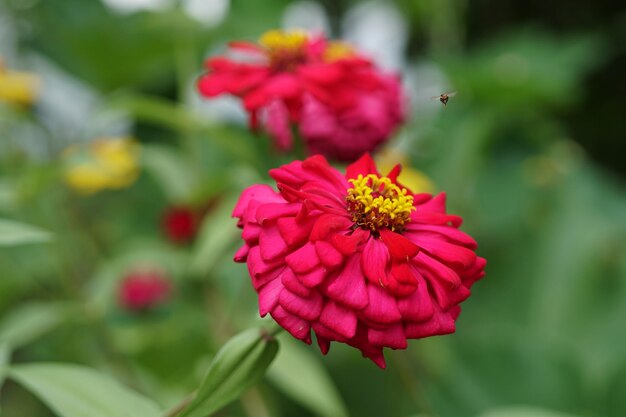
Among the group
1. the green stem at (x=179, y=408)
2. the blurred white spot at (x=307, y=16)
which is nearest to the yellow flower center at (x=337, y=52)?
the green stem at (x=179, y=408)

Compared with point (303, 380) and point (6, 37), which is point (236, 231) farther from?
point (6, 37)

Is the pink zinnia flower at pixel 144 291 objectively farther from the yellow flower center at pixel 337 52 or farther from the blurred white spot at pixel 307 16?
the blurred white spot at pixel 307 16

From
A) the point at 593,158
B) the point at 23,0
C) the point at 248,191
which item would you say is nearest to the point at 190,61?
the point at 23,0

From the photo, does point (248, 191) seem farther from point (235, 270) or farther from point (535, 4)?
point (535, 4)

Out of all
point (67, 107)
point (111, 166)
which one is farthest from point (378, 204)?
point (67, 107)

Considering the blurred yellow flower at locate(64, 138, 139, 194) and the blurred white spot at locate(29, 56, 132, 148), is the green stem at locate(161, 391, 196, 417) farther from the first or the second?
the blurred white spot at locate(29, 56, 132, 148)

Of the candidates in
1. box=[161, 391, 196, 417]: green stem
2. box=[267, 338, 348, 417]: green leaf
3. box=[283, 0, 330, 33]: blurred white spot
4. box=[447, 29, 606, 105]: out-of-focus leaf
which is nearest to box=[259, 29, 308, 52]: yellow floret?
box=[267, 338, 348, 417]: green leaf
